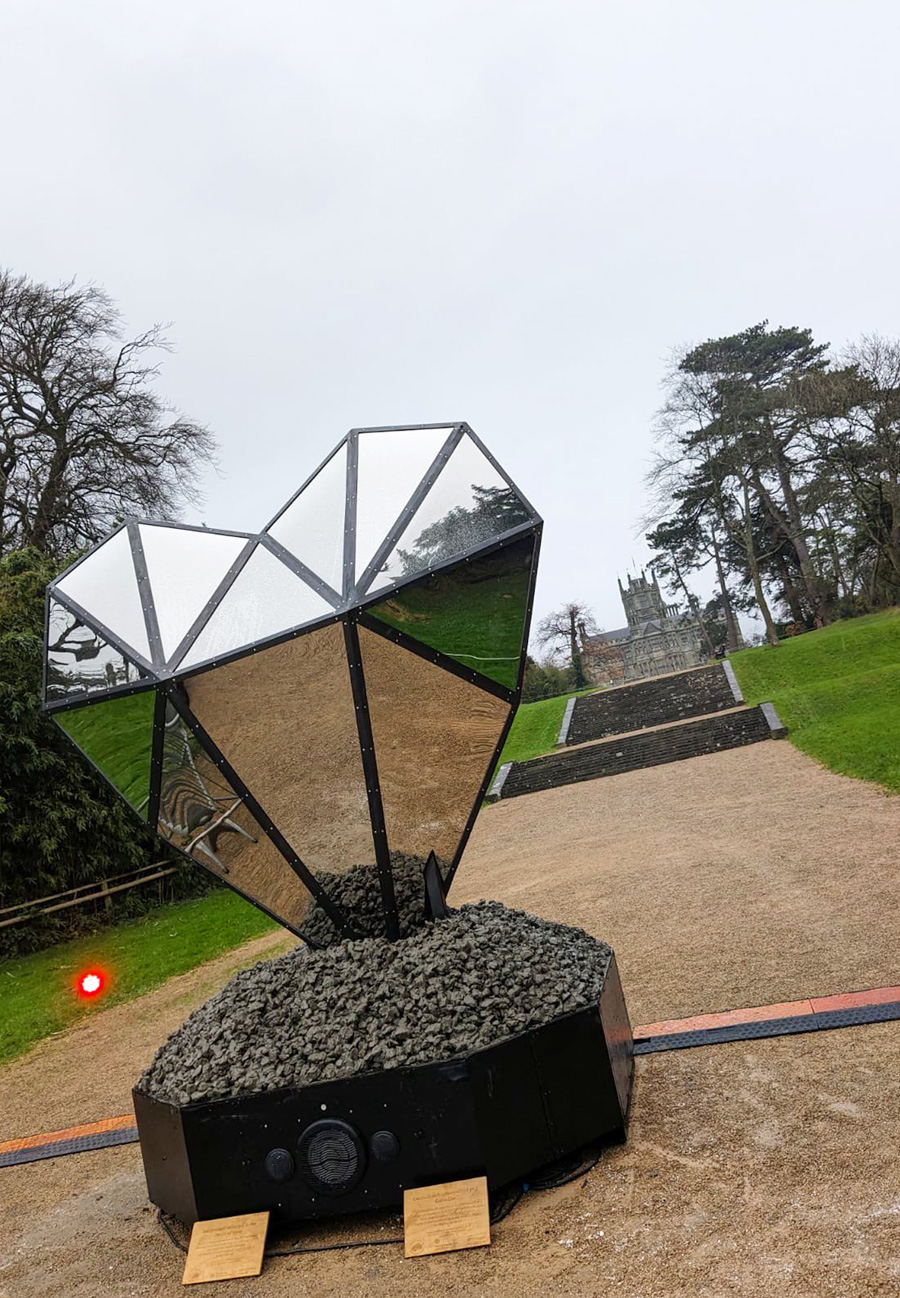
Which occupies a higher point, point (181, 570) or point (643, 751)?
point (181, 570)

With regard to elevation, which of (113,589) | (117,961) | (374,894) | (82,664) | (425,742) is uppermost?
(113,589)

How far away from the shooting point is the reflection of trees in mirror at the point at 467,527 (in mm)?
5906

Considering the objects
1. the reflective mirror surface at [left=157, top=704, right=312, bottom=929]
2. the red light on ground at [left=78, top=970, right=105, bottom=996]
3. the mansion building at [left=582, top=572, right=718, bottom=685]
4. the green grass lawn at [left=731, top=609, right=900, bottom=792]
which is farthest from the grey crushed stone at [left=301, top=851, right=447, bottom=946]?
the mansion building at [left=582, top=572, right=718, bottom=685]

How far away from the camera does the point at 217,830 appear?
20.9 feet

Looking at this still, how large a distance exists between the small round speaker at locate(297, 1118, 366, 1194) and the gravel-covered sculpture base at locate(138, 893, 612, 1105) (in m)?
0.26

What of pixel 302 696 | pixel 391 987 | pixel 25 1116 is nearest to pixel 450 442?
pixel 302 696

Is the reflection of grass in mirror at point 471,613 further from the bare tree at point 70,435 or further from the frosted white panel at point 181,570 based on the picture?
the bare tree at point 70,435

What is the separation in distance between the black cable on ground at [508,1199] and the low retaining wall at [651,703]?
24.8m

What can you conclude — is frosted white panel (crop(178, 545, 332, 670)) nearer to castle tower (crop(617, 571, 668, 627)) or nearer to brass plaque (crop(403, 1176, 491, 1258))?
brass plaque (crop(403, 1176, 491, 1258))

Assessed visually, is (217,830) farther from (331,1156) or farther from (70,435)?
(70,435)

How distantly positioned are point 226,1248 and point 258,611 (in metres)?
3.55

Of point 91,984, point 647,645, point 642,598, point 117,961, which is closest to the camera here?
point 91,984

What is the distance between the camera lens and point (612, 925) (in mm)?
10086

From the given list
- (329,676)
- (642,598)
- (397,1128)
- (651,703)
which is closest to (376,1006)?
(397,1128)
